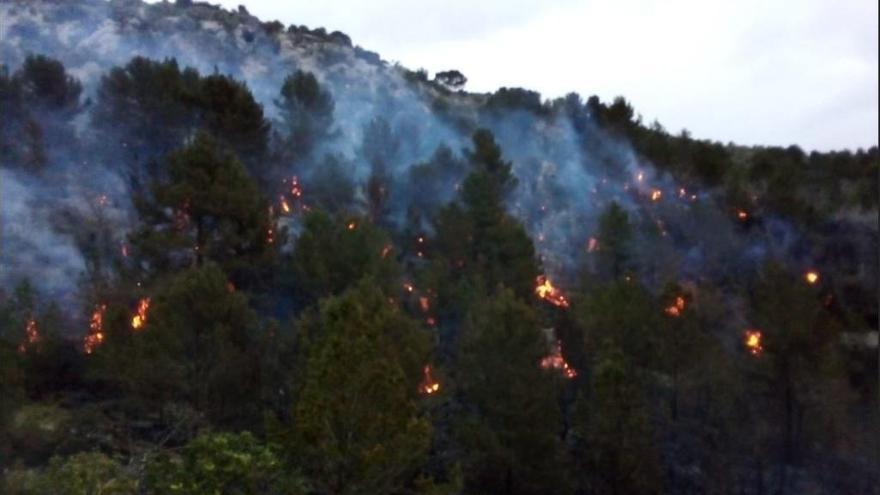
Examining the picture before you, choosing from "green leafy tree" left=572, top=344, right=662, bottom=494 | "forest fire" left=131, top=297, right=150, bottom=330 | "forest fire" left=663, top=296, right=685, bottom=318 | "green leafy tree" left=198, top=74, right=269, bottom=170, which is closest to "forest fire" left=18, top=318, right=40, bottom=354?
"forest fire" left=131, top=297, right=150, bottom=330

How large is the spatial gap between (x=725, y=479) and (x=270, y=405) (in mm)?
11954

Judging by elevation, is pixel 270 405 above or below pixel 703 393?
below

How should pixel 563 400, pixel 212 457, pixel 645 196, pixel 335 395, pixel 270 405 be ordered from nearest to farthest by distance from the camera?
pixel 212 457
pixel 335 395
pixel 270 405
pixel 563 400
pixel 645 196

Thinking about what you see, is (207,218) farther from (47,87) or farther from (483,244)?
(47,87)

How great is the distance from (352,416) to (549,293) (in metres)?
19.4

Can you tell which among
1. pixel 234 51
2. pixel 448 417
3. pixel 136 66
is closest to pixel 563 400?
pixel 448 417

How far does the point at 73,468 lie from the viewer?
492 inches

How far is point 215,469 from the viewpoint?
1332 cm

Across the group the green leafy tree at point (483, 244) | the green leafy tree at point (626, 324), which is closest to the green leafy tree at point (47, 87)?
the green leafy tree at point (483, 244)

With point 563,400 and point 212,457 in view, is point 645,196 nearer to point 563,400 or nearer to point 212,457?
point 563,400

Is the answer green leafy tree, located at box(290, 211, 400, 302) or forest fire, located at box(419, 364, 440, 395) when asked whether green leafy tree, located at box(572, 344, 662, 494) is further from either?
green leafy tree, located at box(290, 211, 400, 302)

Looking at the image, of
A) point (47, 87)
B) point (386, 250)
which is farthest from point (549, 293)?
point (47, 87)

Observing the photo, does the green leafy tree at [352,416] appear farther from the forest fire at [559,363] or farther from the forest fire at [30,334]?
the forest fire at [559,363]

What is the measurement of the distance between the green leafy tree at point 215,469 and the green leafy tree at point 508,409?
7700 millimetres
